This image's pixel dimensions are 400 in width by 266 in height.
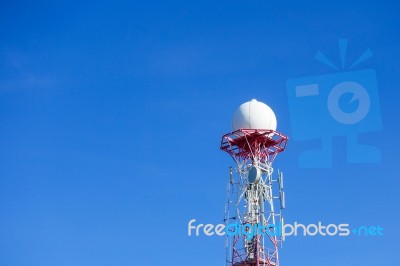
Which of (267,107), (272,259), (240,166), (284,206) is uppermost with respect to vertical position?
(267,107)

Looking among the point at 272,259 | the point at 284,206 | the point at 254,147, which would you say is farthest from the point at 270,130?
the point at 272,259

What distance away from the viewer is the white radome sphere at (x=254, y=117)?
68688mm

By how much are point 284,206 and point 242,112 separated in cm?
944

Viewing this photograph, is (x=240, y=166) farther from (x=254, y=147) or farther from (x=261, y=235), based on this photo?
(x=261, y=235)

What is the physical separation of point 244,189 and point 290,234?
6.91 metres

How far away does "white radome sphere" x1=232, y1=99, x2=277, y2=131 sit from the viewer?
68.7 meters

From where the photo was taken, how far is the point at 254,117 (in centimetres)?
6869

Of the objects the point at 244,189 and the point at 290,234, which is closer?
the point at 290,234

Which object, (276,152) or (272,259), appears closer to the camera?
(272,259)

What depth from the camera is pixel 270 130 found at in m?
68.4

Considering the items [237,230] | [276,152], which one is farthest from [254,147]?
[237,230]

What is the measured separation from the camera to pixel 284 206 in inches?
2603

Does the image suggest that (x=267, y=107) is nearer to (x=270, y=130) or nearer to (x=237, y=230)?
(x=270, y=130)

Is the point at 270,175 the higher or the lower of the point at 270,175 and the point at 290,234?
the higher
